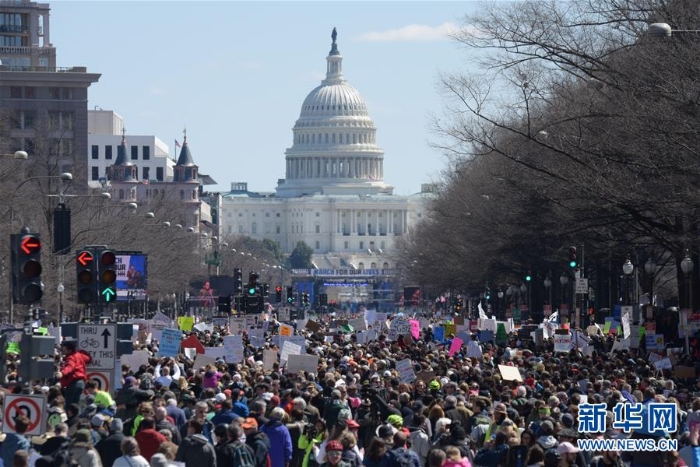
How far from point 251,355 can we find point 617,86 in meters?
9.41

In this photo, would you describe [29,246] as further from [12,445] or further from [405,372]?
[405,372]

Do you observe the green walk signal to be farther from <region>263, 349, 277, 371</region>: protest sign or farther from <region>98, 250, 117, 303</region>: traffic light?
<region>263, 349, 277, 371</region>: protest sign

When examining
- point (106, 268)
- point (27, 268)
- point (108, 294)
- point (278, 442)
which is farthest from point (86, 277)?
point (278, 442)

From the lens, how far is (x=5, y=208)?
6056 cm

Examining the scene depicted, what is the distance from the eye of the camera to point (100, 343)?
1127 inches

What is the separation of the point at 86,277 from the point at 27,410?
8464 millimetres

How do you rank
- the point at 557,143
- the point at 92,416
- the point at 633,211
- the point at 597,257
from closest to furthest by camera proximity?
the point at 92,416, the point at 633,211, the point at 557,143, the point at 597,257

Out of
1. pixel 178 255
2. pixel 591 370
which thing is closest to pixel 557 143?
pixel 591 370

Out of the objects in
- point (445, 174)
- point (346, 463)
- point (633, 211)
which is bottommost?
point (346, 463)

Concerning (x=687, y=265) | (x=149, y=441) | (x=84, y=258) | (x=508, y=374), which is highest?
(x=687, y=265)

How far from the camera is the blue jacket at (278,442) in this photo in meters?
22.8

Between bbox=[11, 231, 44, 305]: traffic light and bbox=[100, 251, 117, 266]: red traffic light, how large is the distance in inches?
196

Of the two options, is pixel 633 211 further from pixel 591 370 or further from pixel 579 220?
pixel 591 370

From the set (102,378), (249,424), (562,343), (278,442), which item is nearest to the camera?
(249,424)
